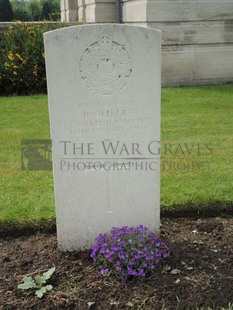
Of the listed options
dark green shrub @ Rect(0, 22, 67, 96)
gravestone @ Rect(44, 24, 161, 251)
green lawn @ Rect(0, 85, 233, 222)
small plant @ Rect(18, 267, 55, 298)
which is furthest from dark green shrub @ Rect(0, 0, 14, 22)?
small plant @ Rect(18, 267, 55, 298)

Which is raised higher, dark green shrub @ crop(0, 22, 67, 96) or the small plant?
dark green shrub @ crop(0, 22, 67, 96)

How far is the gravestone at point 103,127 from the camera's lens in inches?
110

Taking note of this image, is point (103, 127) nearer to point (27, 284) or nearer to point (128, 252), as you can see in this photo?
point (128, 252)

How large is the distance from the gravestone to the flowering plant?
7.1 inches

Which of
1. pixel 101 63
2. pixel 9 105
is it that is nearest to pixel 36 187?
pixel 101 63

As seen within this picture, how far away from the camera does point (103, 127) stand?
295 centimetres

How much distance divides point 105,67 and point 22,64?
6.55 m

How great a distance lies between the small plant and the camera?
2750mm

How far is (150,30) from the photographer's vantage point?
280cm

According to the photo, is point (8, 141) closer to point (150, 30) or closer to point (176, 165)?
point (176, 165)

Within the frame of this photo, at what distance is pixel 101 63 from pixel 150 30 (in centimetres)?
38

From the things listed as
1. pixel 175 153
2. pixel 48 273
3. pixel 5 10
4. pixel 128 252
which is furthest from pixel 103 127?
pixel 5 10

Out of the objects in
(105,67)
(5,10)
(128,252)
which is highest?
(5,10)

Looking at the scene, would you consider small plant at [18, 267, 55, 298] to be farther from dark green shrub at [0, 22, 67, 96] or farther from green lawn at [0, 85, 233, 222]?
dark green shrub at [0, 22, 67, 96]
